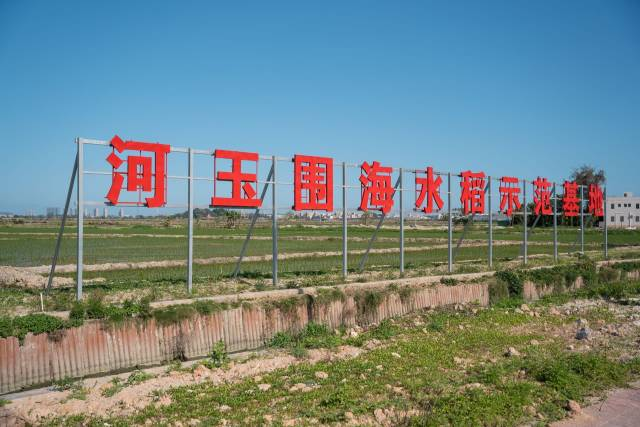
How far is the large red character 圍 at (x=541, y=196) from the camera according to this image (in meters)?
21.2

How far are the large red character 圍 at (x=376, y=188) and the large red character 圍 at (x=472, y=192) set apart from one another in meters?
3.28

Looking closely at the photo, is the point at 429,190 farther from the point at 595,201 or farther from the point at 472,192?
the point at 595,201

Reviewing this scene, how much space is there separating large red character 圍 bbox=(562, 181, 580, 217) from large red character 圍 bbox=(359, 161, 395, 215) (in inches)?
430

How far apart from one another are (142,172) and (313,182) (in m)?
4.40

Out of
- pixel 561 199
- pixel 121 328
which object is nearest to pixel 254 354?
pixel 121 328

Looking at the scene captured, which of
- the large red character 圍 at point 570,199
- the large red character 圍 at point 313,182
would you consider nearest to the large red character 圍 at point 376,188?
the large red character 圍 at point 313,182

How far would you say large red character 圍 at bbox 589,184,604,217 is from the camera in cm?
2462

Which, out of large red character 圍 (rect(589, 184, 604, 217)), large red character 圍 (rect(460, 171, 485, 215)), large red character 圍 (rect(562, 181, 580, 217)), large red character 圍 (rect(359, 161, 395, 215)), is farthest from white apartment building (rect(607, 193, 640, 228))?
large red character 圍 (rect(359, 161, 395, 215))

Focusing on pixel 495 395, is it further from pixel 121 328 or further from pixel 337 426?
pixel 121 328

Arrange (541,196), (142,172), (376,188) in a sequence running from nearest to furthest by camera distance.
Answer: (142,172) → (376,188) → (541,196)

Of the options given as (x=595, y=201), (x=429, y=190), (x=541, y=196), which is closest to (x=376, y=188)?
(x=429, y=190)

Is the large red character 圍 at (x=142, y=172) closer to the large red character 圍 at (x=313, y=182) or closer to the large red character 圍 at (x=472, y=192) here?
the large red character 圍 at (x=313, y=182)

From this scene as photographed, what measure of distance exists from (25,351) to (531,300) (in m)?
12.3

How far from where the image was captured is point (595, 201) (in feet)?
82.2
